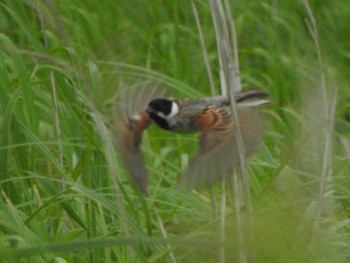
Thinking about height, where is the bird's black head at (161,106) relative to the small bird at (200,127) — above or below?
above

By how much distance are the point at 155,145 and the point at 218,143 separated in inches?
76.4

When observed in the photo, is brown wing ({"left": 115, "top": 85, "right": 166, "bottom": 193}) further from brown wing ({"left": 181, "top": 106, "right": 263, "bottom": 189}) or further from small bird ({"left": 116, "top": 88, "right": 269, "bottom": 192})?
brown wing ({"left": 181, "top": 106, "right": 263, "bottom": 189})

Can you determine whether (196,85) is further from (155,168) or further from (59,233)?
(59,233)

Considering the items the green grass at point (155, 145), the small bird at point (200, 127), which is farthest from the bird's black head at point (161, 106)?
the green grass at point (155, 145)

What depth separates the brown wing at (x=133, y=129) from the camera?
323cm

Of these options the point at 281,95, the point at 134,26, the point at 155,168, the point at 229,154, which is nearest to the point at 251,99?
the point at 229,154

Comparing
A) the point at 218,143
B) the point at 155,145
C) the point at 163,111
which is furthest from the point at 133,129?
the point at 155,145

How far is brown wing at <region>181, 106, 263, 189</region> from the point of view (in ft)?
10.4

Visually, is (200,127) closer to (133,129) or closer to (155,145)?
(133,129)

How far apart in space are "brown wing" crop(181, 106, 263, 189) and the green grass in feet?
0.47

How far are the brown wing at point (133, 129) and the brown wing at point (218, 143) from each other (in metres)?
0.12

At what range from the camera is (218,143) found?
3236mm

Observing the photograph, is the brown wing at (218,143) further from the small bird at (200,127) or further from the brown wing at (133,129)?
the brown wing at (133,129)

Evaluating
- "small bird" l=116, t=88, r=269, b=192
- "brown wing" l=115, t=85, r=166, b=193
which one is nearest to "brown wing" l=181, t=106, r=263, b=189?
"small bird" l=116, t=88, r=269, b=192
